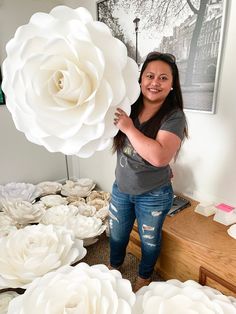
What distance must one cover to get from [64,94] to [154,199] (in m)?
0.69

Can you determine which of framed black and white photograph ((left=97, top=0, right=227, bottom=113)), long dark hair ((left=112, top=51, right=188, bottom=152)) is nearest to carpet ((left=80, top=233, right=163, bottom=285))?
long dark hair ((left=112, top=51, right=188, bottom=152))

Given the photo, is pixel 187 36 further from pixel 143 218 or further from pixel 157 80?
pixel 143 218

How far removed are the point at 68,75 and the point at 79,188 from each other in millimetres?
1622

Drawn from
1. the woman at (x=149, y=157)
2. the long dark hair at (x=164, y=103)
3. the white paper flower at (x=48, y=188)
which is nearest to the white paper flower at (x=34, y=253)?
the woman at (x=149, y=157)

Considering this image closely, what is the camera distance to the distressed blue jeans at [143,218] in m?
1.07

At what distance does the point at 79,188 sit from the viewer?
2035 mm

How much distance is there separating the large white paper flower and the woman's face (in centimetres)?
41

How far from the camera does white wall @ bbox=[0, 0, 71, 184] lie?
6.07 feet

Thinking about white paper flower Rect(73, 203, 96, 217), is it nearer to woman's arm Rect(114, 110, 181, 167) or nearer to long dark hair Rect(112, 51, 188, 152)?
long dark hair Rect(112, 51, 188, 152)

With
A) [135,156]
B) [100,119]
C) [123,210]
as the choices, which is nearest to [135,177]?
[135,156]

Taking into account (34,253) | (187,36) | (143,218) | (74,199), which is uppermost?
(187,36)

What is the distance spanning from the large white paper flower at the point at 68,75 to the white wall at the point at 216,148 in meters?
0.86

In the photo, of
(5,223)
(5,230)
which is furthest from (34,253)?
Result: (5,223)

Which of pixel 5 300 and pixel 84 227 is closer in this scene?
pixel 5 300
